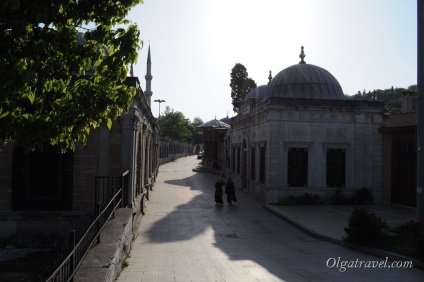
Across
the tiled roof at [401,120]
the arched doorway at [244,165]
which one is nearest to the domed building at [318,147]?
the tiled roof at [401,120]

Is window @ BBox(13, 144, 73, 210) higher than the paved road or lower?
higher

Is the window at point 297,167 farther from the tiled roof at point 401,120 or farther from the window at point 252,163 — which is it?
the tiled roof at point 401,120

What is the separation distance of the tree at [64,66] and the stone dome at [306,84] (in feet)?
56.2

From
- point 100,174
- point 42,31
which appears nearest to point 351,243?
point 100,174

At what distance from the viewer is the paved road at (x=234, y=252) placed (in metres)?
7.55

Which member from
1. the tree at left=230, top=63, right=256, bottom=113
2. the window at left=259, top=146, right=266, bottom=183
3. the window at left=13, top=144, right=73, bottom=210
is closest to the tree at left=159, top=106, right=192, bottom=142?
the tree at left=230, top=63, right=256, bottom=113

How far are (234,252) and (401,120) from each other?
13.3 metres

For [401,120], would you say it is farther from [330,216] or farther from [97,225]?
[97,225]

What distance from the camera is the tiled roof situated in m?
18.1

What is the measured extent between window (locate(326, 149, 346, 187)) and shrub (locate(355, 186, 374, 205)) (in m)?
0.83

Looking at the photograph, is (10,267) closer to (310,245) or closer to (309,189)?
(310,245)

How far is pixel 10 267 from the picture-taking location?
8641mm

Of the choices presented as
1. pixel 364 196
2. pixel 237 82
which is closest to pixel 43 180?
pixel 364 196

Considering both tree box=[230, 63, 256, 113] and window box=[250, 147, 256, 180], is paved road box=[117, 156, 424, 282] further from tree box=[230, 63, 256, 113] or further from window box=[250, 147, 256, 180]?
tree box=[230, 63, 256, 113]
